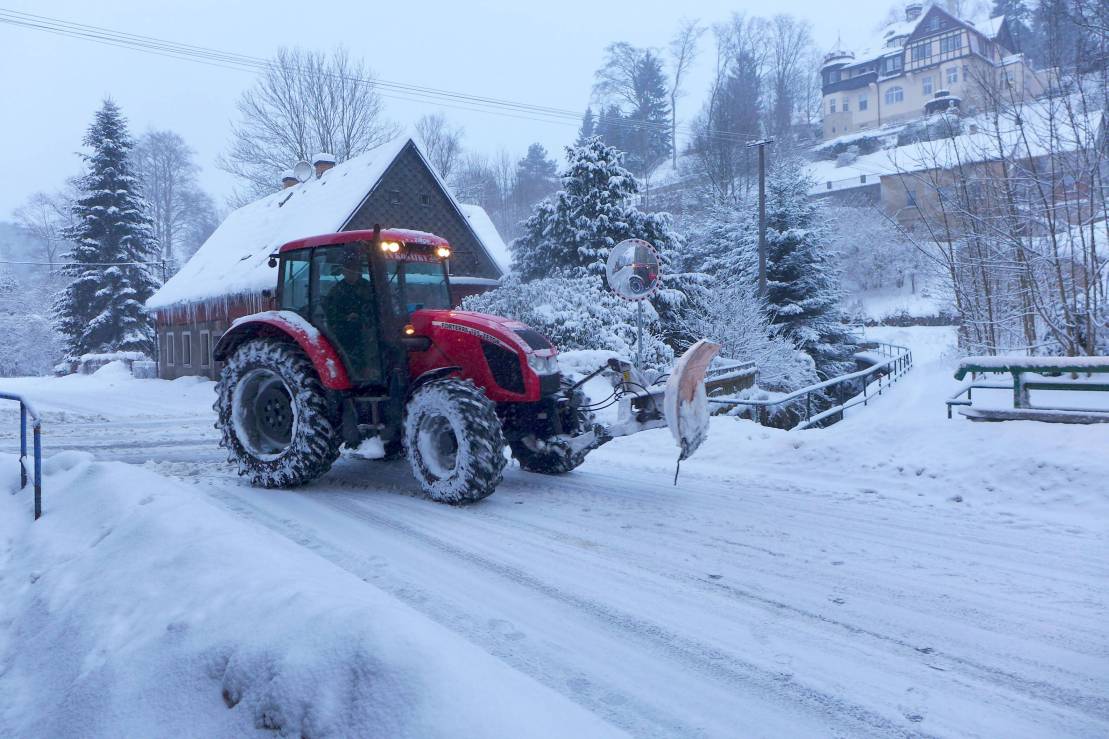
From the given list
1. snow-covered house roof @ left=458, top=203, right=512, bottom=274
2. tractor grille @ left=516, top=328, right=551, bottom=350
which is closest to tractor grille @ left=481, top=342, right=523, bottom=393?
tractor grille @ left=516, top=328, right=551, bottom=350

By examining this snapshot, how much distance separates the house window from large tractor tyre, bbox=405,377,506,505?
259 ft

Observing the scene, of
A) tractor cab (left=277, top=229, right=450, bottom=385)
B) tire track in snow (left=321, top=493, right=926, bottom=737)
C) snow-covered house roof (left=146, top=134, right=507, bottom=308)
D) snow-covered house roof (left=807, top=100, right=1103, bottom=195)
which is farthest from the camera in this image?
snow-covered house roof (left=146, top=134, right=507, bottom=308)

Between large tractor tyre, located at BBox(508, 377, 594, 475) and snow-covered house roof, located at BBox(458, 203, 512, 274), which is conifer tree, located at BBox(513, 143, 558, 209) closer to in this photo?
Result: snow-covered house roof, located at BBox(458, 203, 512, 274)

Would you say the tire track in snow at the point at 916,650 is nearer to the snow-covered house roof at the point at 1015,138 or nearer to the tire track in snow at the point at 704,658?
the tire track in snow at the point at 704,658

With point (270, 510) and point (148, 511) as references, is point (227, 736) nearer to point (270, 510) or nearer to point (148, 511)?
point (148, 511)

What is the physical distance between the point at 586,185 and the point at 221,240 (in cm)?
→ 1566

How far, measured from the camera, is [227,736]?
2.20 m

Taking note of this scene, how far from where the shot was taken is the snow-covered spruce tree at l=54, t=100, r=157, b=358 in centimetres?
3300

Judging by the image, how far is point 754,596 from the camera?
3.79 metres

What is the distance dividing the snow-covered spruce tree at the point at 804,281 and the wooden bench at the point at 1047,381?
50.8 feet

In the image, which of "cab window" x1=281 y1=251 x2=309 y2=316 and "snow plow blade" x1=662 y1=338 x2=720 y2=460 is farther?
"cab window" x1=281 y1=251 x2=309 y2=316

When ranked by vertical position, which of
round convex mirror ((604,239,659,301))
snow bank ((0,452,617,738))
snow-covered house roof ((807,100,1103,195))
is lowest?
snow bank ((0,452,617,738))

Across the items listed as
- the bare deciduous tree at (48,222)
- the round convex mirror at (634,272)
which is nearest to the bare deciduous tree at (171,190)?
the bare deciduous tree at (48,222)

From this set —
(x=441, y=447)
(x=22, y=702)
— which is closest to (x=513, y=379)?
(x=441, y=447)
